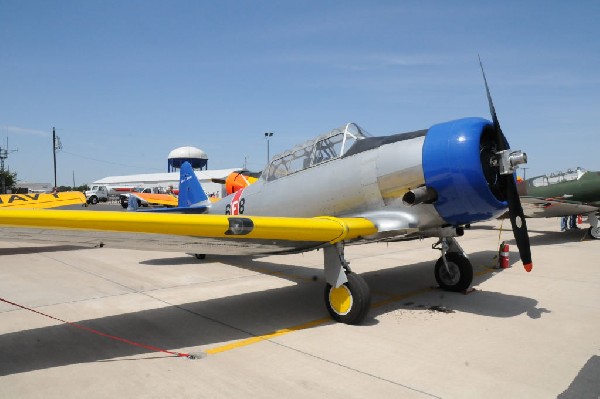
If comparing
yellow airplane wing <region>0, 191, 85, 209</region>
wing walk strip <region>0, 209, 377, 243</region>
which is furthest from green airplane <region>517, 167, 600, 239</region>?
yellow airplane wing <region>0, 191, 85, 209</region>

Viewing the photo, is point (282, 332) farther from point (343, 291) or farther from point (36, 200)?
point (36, 200)

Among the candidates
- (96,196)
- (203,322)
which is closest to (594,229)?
(203,322)

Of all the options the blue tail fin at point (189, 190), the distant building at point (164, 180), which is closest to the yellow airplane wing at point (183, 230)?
the blue tail fin at point (189, 190)

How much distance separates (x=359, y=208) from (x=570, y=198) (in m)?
11.8

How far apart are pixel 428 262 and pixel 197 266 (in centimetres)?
522

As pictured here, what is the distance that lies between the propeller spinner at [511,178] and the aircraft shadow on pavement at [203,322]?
101cm

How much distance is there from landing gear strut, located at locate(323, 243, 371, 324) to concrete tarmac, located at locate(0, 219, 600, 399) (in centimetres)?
16

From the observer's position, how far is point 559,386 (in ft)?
10.6

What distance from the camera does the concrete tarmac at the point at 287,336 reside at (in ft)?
10.8

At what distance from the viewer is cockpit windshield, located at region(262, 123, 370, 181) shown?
5898 mm

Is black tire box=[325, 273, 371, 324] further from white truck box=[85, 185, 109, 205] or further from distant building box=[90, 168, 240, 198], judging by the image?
distant building box=[90, 168, 240, 198]

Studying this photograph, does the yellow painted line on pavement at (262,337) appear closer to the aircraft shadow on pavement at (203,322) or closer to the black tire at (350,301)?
the aircraft shadow on pavement at (203,322)

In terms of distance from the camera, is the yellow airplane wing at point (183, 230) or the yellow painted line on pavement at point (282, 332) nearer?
the yellow airplane wing at point (183, 230)

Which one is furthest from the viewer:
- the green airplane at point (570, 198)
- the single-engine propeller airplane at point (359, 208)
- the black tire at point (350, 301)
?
the green airplane at point (570, 198)
